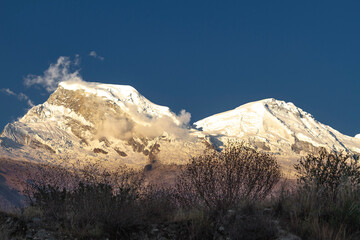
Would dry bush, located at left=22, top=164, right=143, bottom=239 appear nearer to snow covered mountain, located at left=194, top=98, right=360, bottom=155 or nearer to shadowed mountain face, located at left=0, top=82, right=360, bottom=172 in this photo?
shadowed mountain face, located at left=0, top=82, right=360, bottom=172

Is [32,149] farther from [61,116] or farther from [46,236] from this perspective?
[46,236]

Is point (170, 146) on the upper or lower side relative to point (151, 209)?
upper

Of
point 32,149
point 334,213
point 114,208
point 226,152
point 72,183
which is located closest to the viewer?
point 334,213

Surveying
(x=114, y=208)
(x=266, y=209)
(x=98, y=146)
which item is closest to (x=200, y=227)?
(x=266, y=209)

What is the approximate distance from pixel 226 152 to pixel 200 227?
14.9 feet

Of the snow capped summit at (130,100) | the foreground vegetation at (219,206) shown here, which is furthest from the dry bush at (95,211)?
the snow capped summit at (130,100)

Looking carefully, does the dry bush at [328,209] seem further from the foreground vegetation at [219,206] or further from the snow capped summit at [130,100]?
the snow capped summit at [130,100]

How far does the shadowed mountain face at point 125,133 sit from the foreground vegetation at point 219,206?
12356cm

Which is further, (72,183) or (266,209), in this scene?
(72,183)

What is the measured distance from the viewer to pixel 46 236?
867 centimetres

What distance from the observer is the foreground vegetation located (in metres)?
7.37

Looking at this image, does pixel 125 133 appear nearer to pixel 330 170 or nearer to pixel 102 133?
pixel 102 133

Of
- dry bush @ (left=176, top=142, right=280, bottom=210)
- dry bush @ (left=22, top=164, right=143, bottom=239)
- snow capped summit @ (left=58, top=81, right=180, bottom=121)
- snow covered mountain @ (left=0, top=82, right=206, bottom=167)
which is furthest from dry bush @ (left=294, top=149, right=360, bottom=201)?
snow capped summit @ (left=58, top=81, right=180, bottom=121)

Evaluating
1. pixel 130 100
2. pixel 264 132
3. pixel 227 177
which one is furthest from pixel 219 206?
pixel 130 100
